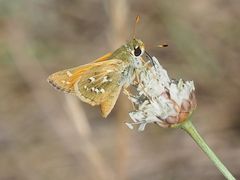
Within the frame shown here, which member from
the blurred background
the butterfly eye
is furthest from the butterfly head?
the blurred background

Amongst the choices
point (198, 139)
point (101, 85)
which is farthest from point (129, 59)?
Result: point (198, 139)

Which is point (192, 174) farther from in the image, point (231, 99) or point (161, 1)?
point (161, 1)

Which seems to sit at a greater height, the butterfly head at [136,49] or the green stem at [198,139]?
the butterfly head at [136,49]

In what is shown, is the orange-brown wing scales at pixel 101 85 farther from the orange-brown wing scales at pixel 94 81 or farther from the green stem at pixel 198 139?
the green stem at pixel 198 139

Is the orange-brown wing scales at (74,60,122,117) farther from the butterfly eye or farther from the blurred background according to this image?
the blurred background

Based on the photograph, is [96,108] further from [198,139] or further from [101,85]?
[198,139]

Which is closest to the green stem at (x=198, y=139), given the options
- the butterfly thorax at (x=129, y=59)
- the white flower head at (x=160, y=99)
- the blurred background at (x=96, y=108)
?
the white flower head at (x=160, y=99)

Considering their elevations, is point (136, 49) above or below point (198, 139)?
above
